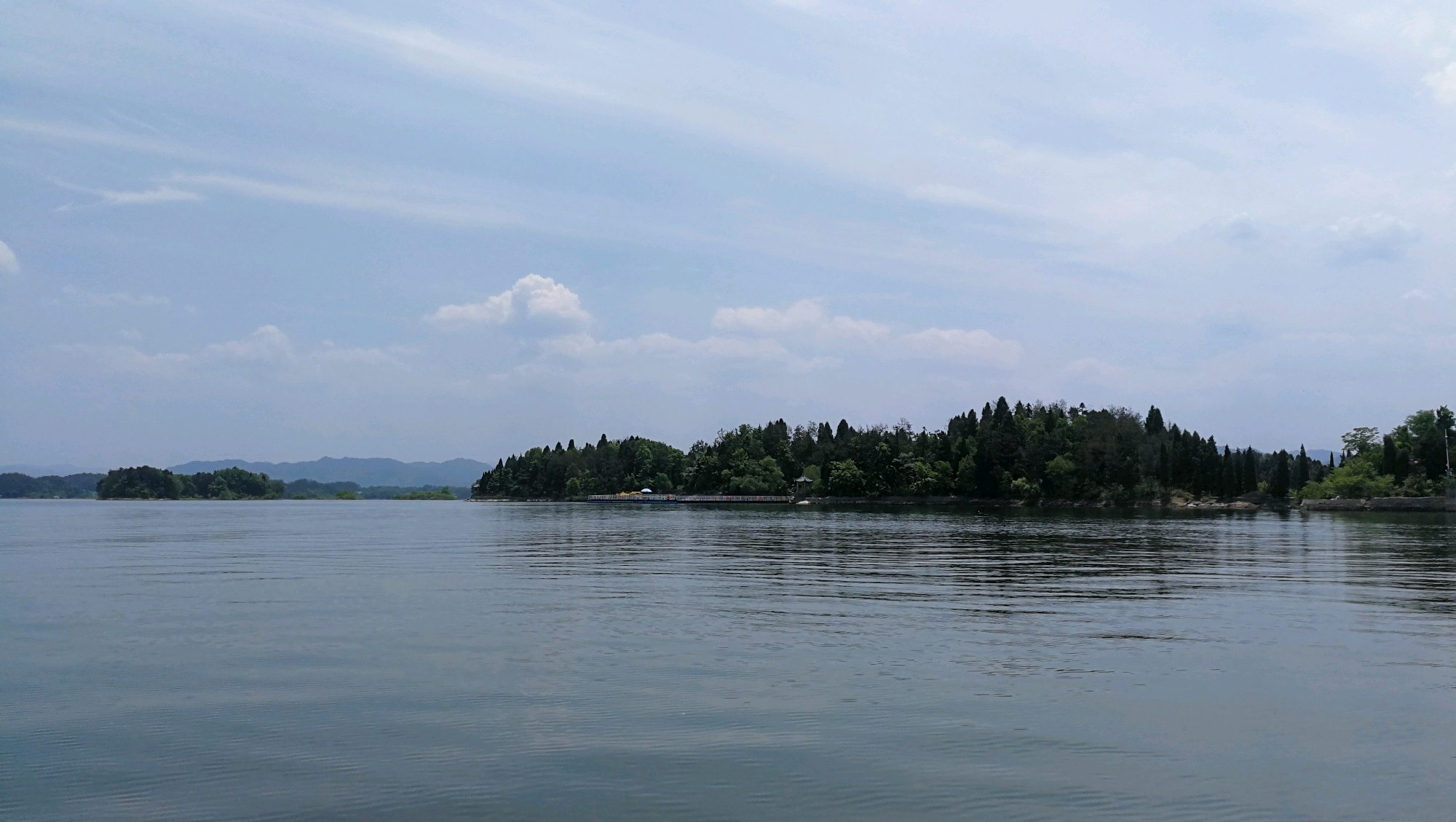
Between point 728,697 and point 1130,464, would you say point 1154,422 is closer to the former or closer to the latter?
point 1130,464

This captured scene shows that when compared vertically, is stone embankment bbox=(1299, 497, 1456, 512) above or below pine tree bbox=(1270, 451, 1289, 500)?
below

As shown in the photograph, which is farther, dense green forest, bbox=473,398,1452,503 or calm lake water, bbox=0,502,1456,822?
dense green forest, bbox=473,398,1452,503

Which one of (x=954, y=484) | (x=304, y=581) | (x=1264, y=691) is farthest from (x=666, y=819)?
(x=954, y=484)

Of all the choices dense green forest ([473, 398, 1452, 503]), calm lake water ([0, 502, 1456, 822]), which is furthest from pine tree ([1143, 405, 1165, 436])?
calm lake water ([0, 502, 1456, 822])

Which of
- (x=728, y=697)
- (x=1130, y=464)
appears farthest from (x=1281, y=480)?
(x=728, y=697)

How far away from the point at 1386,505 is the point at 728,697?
467 feet

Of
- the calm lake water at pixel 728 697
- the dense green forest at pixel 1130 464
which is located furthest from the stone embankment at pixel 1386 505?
the calm lake water at pixel 728 697

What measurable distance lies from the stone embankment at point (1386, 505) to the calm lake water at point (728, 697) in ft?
350

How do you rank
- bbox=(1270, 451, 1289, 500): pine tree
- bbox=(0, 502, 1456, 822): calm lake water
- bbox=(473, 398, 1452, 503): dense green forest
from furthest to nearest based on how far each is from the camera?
bbox=(1270, 451, 1289, 500): pine tree
bbox=(473, 398, 1452, 503): dense green forest
bbox=(0, 502, 1456, 822): calm lake water

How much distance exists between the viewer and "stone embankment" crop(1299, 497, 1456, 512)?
12656cm

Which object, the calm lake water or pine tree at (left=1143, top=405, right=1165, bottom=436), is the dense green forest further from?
the calm lake water

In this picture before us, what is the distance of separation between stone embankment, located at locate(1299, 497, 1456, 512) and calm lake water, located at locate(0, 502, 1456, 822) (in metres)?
107

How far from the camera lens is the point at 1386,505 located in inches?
5246

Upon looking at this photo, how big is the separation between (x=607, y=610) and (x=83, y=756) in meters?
15.6
